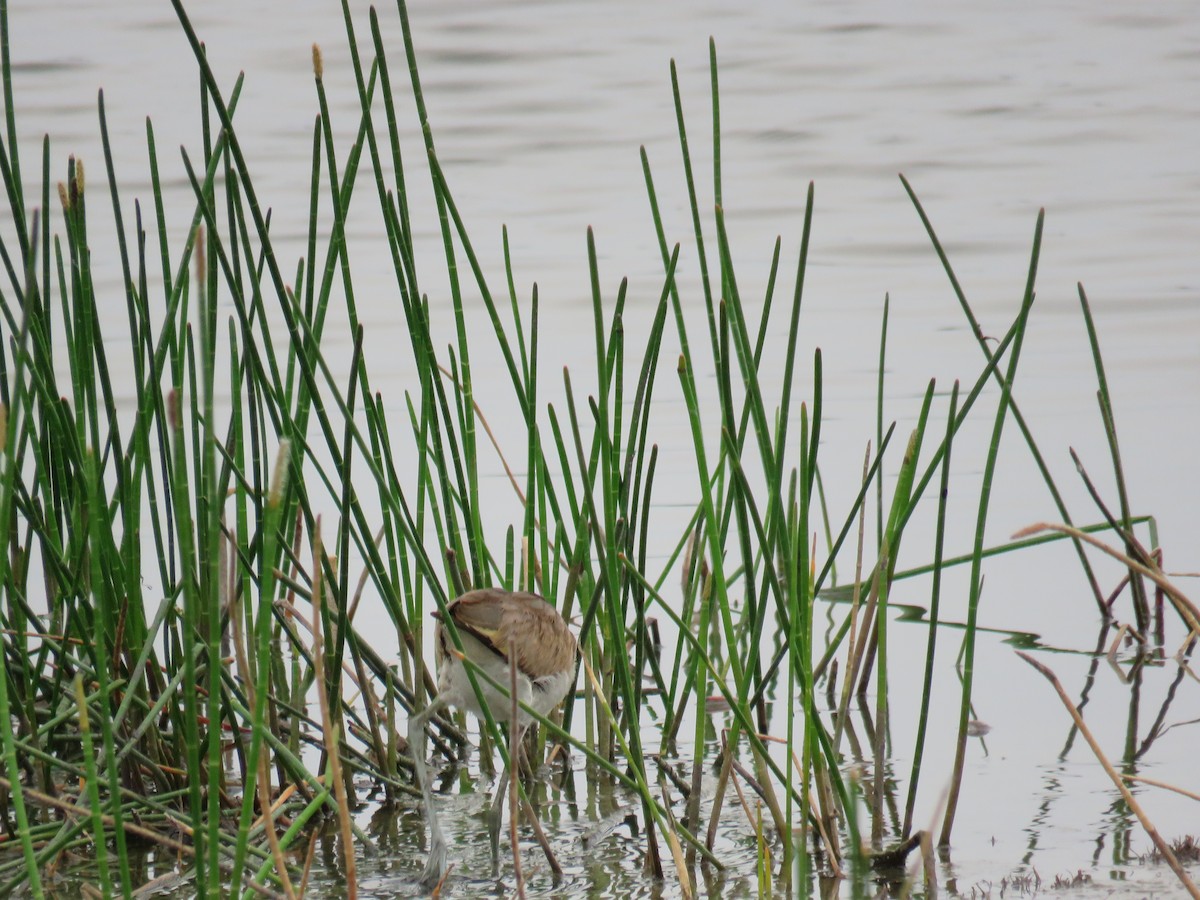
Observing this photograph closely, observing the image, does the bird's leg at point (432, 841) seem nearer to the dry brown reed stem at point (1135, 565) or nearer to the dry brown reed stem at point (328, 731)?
the dry brown reed stem at point (328, 731)

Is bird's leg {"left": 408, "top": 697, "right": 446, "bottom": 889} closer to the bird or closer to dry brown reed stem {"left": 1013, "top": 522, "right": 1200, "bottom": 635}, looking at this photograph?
the bird

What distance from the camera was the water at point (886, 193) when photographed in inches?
127

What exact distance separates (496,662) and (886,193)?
6676 millimetres

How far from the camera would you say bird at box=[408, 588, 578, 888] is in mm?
2320

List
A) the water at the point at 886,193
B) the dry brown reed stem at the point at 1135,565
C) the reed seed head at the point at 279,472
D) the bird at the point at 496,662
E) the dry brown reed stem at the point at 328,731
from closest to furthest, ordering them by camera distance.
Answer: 1. the reed seed head at the point at 279,472
2. the dry brown reed stem at the point at 328,731
3. the dry brown reed stem at the point at 1135,565
4. the bird at the point at 496,662
5. the water at the point at 886,193

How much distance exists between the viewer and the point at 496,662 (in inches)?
93.0

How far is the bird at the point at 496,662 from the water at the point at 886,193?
0.18 m

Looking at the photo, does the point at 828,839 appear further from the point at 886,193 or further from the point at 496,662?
the point at 886,193

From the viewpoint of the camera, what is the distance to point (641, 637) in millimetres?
2816

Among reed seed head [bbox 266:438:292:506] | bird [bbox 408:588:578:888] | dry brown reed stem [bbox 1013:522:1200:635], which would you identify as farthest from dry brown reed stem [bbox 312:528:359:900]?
dry brown reed stem [bbox 1013:522:1200:635]

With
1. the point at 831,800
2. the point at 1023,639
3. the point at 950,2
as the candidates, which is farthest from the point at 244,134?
the point at 831,800

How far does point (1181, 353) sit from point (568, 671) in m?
3.91

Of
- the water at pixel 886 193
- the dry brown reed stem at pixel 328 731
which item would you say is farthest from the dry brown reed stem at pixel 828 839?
the dry brown reed stem at pixel 328 731

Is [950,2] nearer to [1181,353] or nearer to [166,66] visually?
[166,66]
